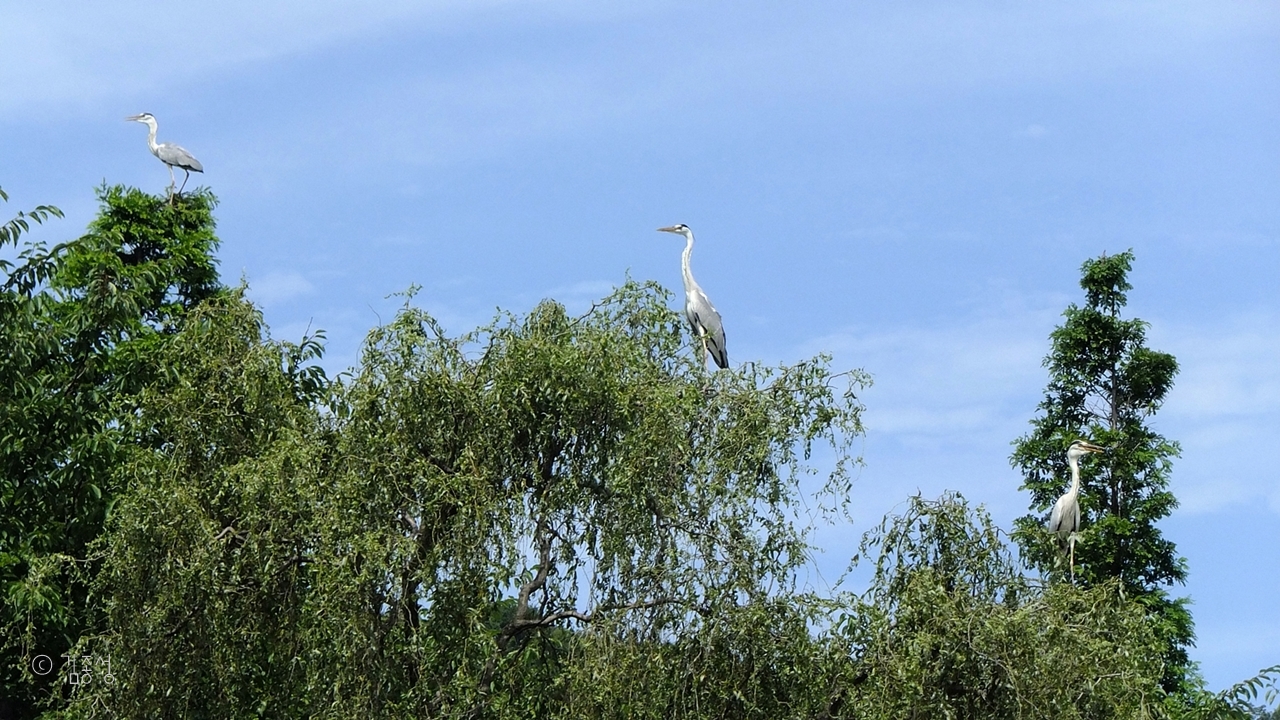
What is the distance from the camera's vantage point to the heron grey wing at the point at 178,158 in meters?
30.1

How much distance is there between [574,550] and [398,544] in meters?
1.32

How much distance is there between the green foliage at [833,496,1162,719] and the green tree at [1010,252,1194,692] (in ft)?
43.2

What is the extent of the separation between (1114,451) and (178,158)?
56.4 feet

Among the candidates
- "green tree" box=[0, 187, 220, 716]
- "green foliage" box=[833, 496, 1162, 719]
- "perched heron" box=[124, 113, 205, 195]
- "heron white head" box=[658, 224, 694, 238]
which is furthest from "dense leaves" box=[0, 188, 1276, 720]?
"perched heron" box=[124, 113, 205, 195]

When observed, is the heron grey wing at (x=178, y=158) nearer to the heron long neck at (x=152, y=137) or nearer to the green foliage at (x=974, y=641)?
the heron long neck at (x=152, y=137)

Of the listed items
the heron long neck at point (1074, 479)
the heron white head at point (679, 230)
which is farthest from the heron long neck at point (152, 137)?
the heron long neck at point (1074, 479)

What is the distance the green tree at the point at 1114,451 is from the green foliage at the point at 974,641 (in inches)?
518

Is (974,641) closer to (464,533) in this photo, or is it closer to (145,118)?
(464,533)

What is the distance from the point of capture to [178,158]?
30.2 meters

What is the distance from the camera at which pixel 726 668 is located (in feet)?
35.9

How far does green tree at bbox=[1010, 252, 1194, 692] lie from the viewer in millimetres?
25531

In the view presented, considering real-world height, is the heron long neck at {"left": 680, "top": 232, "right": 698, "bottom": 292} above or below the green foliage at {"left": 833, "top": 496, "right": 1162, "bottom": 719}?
above

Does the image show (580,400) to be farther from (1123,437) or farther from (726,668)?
(1123,437)

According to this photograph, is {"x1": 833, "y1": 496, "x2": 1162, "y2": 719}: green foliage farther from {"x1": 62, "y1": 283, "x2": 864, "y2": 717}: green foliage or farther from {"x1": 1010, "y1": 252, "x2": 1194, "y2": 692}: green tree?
{"x1": 1010, "y1": 252, "x2": 1194, "y2": 692}: green tree
